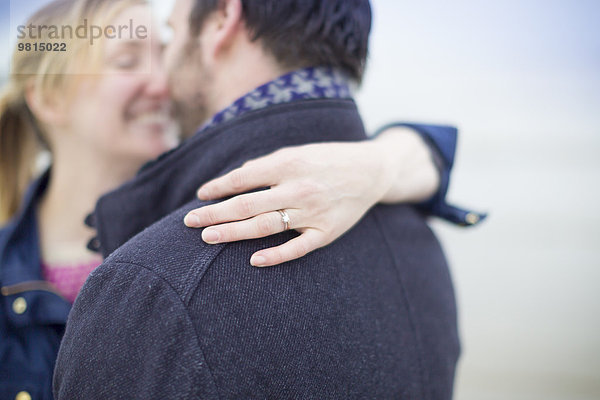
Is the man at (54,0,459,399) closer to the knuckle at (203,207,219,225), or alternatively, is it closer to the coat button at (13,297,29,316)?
the knuckle at (203,207,219,225)

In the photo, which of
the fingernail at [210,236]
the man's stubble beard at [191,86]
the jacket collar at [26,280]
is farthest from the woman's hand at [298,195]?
the jacket collar at [26,280]

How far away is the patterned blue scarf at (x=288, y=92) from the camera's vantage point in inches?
36.1

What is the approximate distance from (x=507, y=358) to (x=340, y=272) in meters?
3.25

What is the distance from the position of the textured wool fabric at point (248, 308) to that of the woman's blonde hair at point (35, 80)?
3.01ft

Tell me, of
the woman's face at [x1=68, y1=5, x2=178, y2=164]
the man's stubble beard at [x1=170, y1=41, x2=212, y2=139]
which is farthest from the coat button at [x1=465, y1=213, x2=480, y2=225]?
the woman's face at [x1=68, y1=5, x2=178, y2=164]

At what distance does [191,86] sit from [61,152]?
99 centimetres

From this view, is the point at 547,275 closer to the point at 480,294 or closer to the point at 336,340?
the point at 480,294

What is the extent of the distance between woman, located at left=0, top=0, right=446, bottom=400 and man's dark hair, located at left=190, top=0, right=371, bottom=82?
284 mm

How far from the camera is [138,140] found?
1.70 m

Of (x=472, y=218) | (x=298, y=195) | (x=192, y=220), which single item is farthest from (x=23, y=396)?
(x=472, y=218)

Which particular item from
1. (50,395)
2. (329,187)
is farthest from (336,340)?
(50,395)

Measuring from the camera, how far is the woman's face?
1614 mm

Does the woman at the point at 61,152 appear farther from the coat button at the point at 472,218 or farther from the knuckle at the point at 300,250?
the knuckle at the point at 300,250

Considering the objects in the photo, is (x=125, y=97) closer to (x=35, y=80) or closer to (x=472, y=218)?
(x=35, y=80)
